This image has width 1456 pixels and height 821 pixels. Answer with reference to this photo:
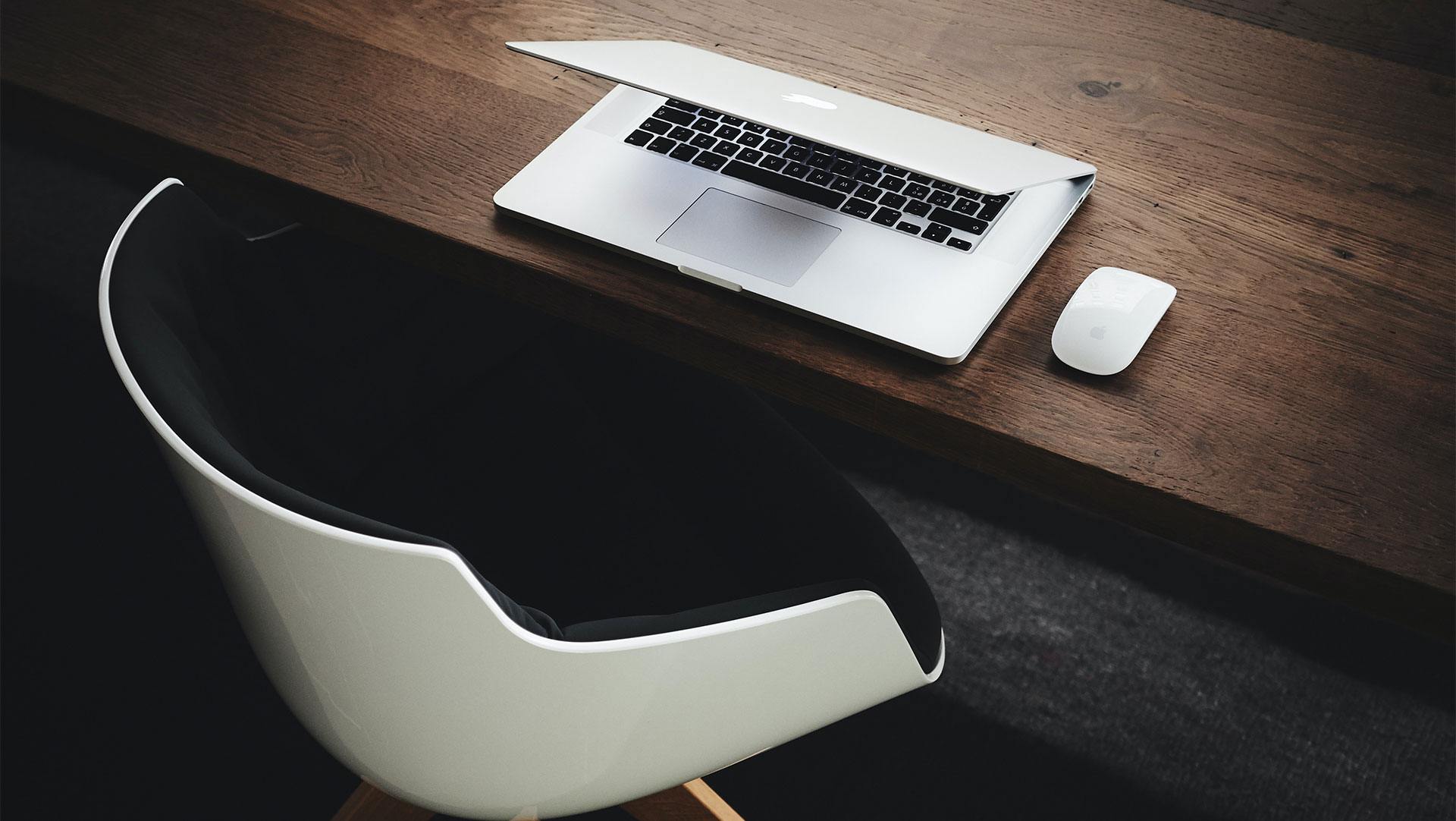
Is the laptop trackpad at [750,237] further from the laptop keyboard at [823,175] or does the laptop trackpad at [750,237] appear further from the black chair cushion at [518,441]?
the black chair cushion at [518,441]

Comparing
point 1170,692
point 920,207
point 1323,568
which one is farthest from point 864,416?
point 1170,692

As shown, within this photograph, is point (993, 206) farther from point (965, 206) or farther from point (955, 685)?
point (955, 685)

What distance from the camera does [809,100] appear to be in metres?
0.95

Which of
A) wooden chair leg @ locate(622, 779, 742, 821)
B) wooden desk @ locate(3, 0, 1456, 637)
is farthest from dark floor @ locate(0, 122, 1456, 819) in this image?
wooden desk @ locate(3, 0, 1456, 637)

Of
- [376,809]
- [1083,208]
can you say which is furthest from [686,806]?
[1083,208]

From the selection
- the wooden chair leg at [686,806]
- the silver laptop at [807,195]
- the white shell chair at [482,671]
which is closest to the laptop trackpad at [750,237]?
the silver laptop at [807,195]

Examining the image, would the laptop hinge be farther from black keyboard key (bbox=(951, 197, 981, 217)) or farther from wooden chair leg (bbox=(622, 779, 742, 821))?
wooden chair leg (bbox=(622, 779, 742, 821))

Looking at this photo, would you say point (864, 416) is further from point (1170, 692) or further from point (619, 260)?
point (1170, 692)

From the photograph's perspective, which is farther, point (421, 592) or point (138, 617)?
point (138, 617)

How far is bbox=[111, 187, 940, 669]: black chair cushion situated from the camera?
97cm

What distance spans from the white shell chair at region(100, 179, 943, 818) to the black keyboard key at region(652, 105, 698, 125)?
15.7 inches

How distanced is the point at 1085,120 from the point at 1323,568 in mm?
494

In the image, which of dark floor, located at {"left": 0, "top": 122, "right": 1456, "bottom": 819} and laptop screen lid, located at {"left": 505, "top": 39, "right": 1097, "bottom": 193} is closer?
laptop screen lid, located at {"left": 505, "top": 39, "right": 1097, "bottom": 193}

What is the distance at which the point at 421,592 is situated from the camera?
0.72m
